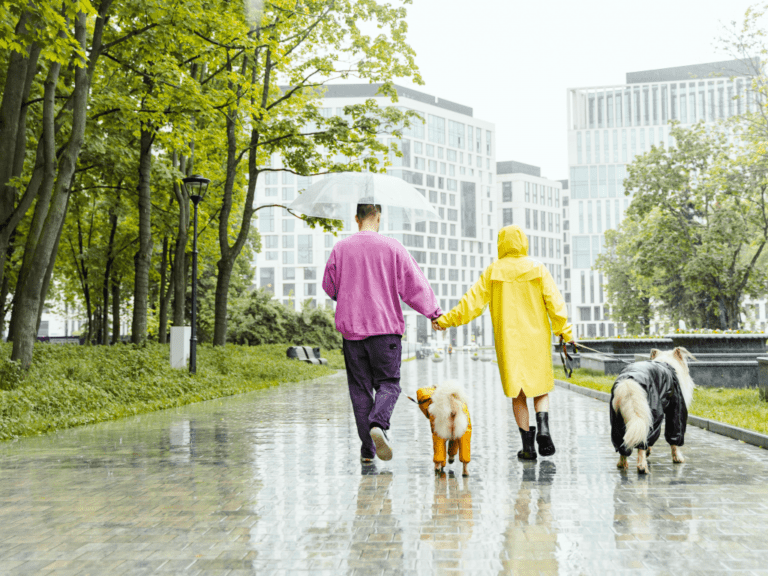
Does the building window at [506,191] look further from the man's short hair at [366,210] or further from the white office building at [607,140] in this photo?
the man's short hair at [366,210]

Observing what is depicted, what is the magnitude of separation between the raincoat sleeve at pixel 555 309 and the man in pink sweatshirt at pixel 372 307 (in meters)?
0.99

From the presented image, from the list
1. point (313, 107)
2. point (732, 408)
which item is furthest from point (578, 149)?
point (732, 408)

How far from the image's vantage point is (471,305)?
21.8ft

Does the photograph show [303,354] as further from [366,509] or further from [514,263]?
[366,509]

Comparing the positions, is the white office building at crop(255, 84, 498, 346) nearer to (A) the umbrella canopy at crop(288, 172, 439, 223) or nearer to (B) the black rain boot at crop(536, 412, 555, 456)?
(A) the umbrella canopy at crop(288, 172, 439, 223)

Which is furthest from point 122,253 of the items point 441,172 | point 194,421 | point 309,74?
point 441,172

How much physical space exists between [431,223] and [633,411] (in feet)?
340

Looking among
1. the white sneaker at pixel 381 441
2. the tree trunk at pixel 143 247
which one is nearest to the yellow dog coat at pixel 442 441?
the white sneaker at pixel 381 441

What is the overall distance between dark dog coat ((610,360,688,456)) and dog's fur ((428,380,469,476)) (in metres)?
1.29

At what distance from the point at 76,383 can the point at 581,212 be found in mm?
106296

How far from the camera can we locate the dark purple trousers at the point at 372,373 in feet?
20.8

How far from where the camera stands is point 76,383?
40.6ft

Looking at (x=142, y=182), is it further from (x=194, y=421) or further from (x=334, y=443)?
(x=334, y=443)

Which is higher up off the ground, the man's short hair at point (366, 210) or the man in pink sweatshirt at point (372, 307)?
the man's short hair at point (366, 210)
